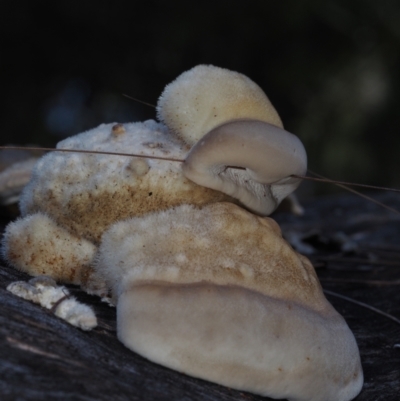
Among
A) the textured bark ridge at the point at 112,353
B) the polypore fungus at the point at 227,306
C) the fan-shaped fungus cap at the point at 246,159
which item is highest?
the fan-shaped fungus cap at the point at 246,159

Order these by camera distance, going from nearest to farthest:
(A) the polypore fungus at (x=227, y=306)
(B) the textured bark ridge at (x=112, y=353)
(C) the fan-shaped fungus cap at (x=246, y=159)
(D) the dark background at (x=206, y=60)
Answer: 1. (B) the textured bark ridge at (x=112, y=353)
2. (A) the polypore fungus at (x=227, y=306)
3. (C) the fan-shaped fungus cap at (x=246, y=159)
4. (D) the dark background at (x=206, y=60)

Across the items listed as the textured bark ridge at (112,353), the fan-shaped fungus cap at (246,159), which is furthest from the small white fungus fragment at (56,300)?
the fan-shaped fungus cap at (246,159)

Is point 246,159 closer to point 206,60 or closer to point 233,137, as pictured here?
point 233,137

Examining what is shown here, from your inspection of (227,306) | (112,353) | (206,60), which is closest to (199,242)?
(227,306)

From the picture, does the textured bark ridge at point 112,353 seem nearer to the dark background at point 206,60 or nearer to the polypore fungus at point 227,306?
the polypore fungus at point 227,306

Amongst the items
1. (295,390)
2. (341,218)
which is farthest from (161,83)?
(295,390)

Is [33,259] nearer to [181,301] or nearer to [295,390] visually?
[181,301]

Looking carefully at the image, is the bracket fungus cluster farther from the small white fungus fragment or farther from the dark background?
the dark background
